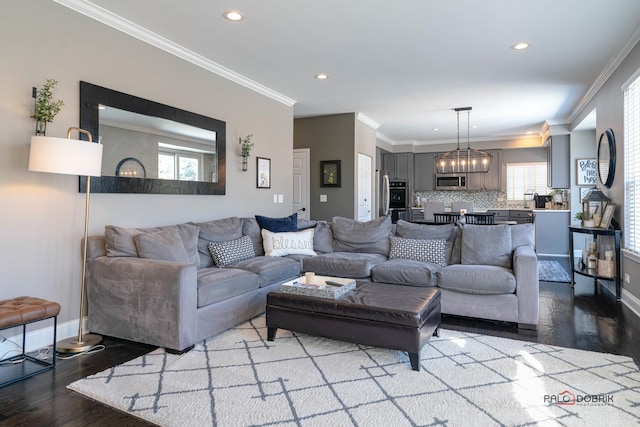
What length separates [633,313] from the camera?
3779mm

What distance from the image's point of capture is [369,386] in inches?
89.2

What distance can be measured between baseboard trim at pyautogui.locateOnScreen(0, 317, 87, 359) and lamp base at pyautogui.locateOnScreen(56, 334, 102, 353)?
0.08 metres

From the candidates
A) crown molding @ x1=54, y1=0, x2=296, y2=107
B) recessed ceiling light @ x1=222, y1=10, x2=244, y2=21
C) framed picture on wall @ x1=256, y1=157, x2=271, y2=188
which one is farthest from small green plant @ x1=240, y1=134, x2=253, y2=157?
recessed ceiling light @ x1=222, y1=10, x2=244, y2=21

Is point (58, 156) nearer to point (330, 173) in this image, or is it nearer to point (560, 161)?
point (330, 173)

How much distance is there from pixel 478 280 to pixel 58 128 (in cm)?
372

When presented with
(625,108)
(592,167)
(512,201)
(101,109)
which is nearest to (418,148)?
(512,201)

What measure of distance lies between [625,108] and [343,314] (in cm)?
394

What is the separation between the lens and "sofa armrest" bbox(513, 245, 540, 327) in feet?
10.8

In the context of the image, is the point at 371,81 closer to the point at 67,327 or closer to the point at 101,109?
the point at 101,109

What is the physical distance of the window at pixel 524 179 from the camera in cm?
945

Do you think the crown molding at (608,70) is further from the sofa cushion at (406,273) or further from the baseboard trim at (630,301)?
the sofa cushion at (406,273)

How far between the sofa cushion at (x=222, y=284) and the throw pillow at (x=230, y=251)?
42cm

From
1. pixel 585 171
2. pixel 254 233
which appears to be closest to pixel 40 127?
pixel 254 233

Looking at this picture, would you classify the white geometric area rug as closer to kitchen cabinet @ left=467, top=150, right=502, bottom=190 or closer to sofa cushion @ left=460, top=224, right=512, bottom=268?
sofa cushion @ left=460, top=224, right=512, bottom=268
